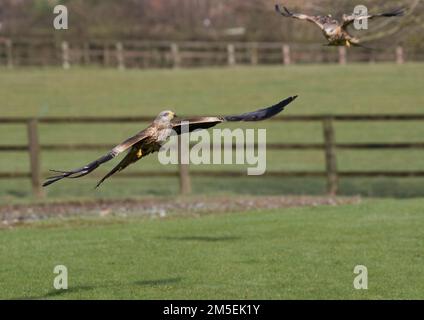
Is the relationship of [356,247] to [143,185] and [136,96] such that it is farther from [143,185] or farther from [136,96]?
[136,96]

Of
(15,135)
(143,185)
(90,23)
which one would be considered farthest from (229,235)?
(90,23)

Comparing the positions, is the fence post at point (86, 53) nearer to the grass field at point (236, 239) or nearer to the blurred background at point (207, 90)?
the blurred background at point (207, 90)

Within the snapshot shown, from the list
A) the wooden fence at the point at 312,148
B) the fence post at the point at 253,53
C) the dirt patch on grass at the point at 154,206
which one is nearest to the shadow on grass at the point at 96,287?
the dirt patch on grass at the point at 154,206

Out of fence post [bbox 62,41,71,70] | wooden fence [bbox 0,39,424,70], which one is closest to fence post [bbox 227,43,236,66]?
wooden fence [bbox 0,39,424,70]

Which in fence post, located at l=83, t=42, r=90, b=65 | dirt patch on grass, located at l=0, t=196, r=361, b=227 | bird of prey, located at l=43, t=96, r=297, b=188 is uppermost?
fence post, located at l=83, t=42, r=90, b=65

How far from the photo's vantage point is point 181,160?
65.5ft

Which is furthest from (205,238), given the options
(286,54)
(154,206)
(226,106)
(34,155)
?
(286,54)

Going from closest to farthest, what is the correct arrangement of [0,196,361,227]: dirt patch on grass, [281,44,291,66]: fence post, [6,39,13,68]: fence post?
1. [0,196,361,227]: dirt patch on grass
2. [281,44,291,66]: fence post
3. [6,39,13,68]: fence post

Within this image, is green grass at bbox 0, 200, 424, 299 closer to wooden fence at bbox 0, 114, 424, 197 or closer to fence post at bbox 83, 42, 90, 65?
wooden fence at bbox 0, 114, 424, 197

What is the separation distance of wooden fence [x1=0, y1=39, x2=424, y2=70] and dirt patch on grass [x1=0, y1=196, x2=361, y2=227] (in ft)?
104

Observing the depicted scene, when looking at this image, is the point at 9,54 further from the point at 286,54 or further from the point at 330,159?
the point at 330,159

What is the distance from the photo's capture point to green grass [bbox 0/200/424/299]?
10.2 meters

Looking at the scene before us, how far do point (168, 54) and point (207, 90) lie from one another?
9.55 m

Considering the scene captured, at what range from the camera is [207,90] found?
137 ft
